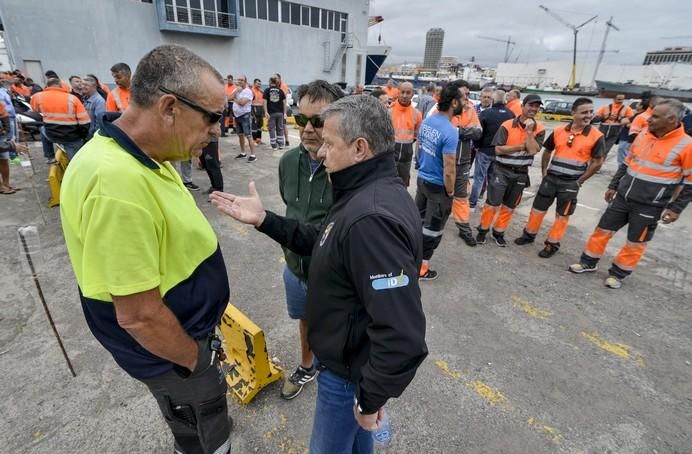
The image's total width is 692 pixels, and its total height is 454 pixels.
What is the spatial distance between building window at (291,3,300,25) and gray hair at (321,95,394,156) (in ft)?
87.8

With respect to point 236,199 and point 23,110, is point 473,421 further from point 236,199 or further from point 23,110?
point 23,110

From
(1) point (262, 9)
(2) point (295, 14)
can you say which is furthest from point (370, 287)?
(2) point (295, 14)

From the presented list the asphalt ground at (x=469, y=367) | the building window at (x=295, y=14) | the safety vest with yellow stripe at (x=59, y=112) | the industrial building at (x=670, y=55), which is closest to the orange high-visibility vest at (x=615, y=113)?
the asphalt ground at (x=469, y=367)

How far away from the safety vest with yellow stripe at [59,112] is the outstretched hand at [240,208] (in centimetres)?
542

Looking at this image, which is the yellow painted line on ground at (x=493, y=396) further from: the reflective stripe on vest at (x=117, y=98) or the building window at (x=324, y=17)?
the building window at (x=324, y=17)

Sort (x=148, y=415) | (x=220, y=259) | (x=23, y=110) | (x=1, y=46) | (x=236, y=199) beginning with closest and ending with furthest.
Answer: (x=220, y=259) → (x=236, y=199) → (x=148, y=415) → (x=23, y=110) → (x=1, y=46)

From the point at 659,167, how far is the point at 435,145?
8.09ft

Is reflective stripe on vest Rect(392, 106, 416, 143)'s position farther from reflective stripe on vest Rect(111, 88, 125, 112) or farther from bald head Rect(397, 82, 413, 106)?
→ reflective stripe on vest Rect(111, 88, 125, 112)

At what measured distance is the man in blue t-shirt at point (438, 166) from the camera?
12.6ft

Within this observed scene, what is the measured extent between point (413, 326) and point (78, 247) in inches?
48.5

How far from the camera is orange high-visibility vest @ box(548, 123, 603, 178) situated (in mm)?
Result: 4242

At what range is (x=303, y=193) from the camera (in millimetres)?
2246

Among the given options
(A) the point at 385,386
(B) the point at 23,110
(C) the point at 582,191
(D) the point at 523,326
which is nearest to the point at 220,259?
(A) the point at 385,386

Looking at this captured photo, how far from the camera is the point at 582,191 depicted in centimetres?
765
